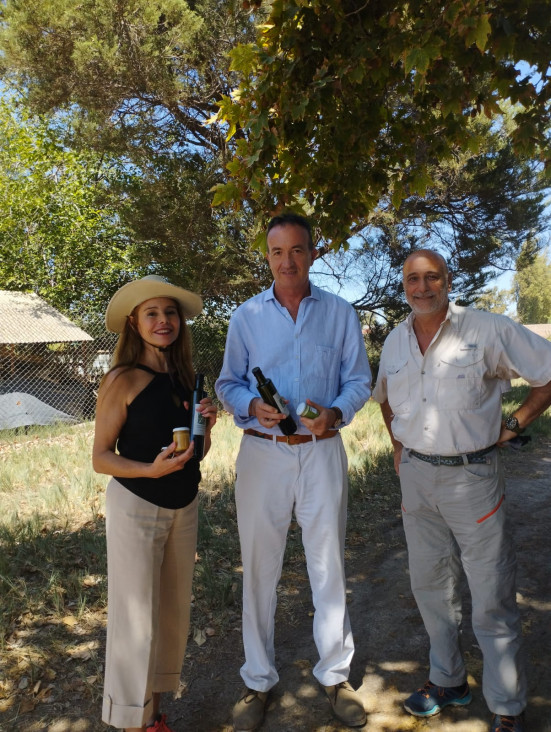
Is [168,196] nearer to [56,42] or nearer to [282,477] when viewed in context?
[56,42]

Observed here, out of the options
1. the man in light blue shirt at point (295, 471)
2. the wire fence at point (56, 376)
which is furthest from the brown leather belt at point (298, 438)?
the wire fence at point (56, 376)

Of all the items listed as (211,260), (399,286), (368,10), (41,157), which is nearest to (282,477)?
(368,10)

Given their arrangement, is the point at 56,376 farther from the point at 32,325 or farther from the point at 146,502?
the point at 146,502

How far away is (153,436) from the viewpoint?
2.76 m

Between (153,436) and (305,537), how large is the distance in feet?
3.49

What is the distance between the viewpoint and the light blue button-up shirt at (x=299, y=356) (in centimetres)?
326

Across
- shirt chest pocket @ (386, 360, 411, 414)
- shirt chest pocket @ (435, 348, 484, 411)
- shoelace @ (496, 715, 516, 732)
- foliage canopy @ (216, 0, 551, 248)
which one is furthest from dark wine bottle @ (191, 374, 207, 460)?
shoelace @ (496, 715, 516, 732)

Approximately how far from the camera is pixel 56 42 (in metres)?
13.9

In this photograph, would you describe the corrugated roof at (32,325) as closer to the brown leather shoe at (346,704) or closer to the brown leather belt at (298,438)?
the brown leather belt at (298,438)

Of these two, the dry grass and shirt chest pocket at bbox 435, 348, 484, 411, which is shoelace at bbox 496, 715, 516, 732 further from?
the dry grass

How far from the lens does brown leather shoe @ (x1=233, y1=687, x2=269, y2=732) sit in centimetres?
309

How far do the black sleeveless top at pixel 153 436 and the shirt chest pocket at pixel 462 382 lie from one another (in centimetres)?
133

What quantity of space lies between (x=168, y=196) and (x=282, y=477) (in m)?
13.3

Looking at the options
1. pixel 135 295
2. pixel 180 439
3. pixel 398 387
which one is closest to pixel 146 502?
pixel 180 439
